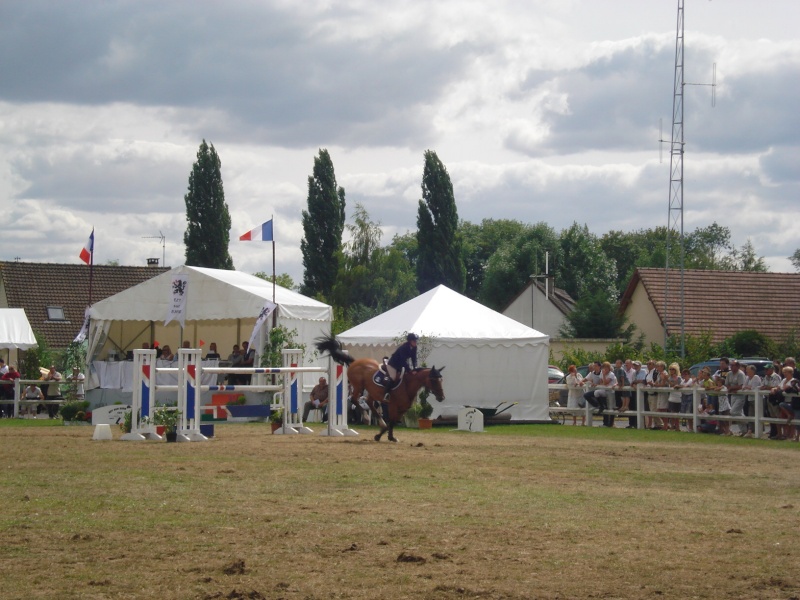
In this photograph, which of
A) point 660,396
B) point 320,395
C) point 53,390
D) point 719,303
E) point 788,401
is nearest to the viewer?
point 788,401

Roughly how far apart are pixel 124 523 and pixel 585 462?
25.6ft

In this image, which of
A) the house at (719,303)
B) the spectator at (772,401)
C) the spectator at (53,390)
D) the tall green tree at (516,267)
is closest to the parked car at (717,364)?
the spectator at (772,401)

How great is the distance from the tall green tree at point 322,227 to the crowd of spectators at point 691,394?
29894 millimetres

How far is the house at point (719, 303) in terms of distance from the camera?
4578 cm

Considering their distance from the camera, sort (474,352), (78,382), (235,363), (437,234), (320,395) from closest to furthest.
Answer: (320,395)
(474,352)
(235,363)
(78,382)
(437,234)

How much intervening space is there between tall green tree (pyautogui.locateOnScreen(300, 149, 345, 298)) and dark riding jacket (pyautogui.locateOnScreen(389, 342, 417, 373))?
3755 cm

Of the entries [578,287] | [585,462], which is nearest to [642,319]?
[578,287]

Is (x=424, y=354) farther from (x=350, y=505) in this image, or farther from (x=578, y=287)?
(x=578, y=287)

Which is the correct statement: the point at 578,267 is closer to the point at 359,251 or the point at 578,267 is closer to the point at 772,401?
the point at 359,251

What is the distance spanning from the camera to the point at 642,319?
164 ft

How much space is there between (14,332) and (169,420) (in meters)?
17.7

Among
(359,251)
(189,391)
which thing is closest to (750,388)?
(189,391)

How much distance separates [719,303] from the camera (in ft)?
155

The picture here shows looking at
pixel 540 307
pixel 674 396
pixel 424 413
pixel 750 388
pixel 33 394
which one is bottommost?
pixel 424 413
